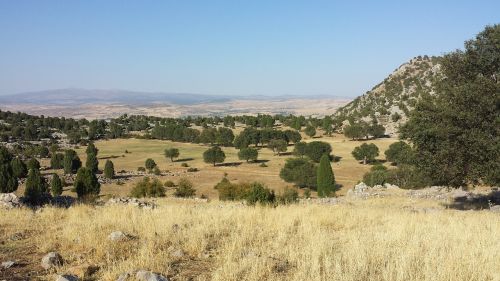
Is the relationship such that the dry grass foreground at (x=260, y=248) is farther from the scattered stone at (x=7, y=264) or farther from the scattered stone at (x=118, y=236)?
the scattered stone at (x=7, y=264)

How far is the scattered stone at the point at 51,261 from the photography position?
8.47m

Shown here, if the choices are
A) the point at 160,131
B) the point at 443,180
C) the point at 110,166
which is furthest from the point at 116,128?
the point at 443,180

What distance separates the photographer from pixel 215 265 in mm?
8688

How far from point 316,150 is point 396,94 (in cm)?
6787

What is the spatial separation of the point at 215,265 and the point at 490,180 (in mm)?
17765

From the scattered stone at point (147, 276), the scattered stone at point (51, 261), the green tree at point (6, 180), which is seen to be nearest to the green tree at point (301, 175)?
the green tree at point (6, 180)

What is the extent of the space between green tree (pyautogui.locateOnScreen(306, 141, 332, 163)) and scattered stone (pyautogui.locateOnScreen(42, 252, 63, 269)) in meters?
94.2

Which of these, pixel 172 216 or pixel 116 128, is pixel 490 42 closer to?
pixel 172 216

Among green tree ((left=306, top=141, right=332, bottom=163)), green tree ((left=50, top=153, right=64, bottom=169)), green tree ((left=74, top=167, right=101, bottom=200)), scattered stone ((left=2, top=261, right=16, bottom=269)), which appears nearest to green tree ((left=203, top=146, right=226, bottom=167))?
green tree ((left=306, top=141, right=332, bottom=163))

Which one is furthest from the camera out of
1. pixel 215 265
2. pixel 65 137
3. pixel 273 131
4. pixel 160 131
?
pixel 160 131

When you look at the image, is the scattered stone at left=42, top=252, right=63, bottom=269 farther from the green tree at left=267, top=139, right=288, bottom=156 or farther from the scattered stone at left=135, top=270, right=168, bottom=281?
the green tree at left=267, top=139, right=288, bottom=156

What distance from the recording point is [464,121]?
21609mm

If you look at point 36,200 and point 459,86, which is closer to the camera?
point 459,86

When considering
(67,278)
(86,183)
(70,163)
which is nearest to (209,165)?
(70,163)
